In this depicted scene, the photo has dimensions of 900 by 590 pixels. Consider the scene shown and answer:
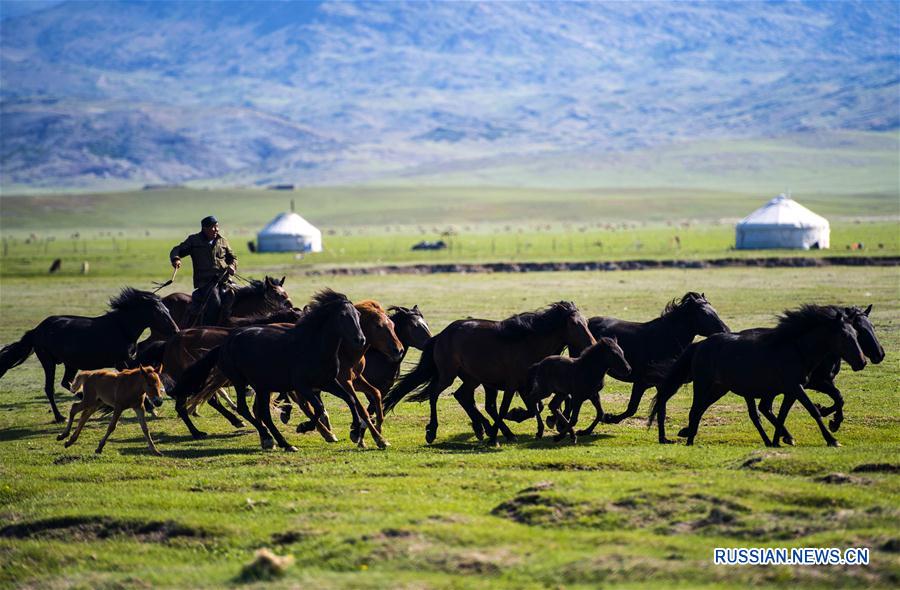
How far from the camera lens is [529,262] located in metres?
52.0

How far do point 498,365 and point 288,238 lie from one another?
5785 centimetres

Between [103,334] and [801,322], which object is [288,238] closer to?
[103,334]

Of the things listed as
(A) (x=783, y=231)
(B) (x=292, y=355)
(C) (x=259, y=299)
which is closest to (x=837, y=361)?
(B) (x=292, y=355)

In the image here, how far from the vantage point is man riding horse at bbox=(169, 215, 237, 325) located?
16.8m

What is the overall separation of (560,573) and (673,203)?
126583mm

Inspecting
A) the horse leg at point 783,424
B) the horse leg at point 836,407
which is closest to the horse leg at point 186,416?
the horse leg at point 783,424

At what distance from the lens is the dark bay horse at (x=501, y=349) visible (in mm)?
13008

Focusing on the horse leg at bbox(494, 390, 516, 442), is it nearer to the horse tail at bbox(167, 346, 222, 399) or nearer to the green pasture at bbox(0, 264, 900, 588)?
the green pasture at bbox(0, 264, 900, 588)

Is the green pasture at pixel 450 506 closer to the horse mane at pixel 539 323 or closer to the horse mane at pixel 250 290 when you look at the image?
the horse mane at pixel 539 323

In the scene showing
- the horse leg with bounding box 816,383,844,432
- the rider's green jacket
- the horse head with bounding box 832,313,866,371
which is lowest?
the horse leg with bounding box 816,383,844,432

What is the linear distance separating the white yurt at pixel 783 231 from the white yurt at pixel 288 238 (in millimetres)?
24682

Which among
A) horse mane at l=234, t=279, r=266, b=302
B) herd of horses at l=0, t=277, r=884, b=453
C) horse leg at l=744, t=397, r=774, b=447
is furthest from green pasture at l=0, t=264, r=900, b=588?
horse mane at l=234, t=279, r=266, b=302

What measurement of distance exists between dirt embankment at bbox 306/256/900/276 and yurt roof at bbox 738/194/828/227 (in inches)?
439

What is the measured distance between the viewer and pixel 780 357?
12.0 metres
